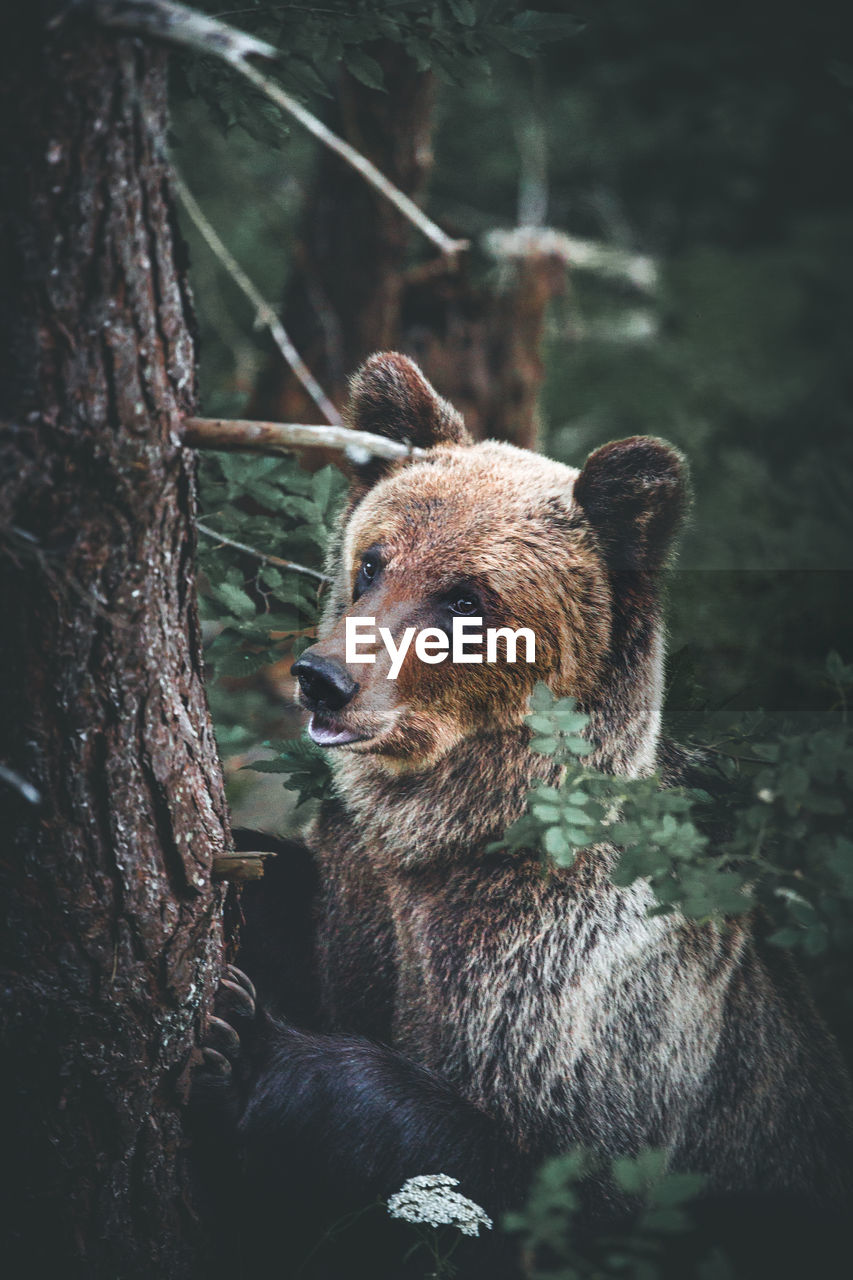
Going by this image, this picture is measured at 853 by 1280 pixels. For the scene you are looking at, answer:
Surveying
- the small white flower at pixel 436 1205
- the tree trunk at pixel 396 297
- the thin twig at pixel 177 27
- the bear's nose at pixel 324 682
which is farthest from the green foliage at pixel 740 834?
the tree trunk at pixel 396 297

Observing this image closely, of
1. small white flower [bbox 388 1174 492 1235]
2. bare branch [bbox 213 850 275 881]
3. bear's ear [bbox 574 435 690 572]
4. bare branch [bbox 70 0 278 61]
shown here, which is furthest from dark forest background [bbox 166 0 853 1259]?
small white flower [bbox 388 1174 492 1235]

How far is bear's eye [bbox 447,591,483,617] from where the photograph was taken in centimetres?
264

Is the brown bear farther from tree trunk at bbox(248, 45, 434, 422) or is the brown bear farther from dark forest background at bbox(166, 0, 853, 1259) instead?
tree trunk at bbox(248, 45, 434, 422)

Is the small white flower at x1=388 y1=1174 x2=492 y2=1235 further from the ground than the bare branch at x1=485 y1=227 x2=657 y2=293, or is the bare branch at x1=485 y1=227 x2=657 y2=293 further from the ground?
the bare branch at x1=485 y1=227 x2=657 y2=293

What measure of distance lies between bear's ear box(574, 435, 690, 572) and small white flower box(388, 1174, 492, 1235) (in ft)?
5.33

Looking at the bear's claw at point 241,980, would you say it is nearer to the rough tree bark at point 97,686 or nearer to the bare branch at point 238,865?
the rough tree bark at point 97,686

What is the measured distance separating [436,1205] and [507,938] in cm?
65

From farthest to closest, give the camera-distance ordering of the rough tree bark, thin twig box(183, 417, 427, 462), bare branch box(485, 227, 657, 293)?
bare branch box(485, 227, 657, 293) → thin twig box(183, 417, 427, 462) → the rough tree bark

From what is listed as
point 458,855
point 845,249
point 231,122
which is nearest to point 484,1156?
point 458,855

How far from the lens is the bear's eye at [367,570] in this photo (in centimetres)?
270

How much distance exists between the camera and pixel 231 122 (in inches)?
110

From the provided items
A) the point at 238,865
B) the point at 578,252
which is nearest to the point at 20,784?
the point at 238,865

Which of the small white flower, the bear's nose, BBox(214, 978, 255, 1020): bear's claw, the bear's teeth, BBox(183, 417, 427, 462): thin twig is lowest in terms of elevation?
the small white flower

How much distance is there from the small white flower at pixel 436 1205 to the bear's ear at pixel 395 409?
1.90 metres
